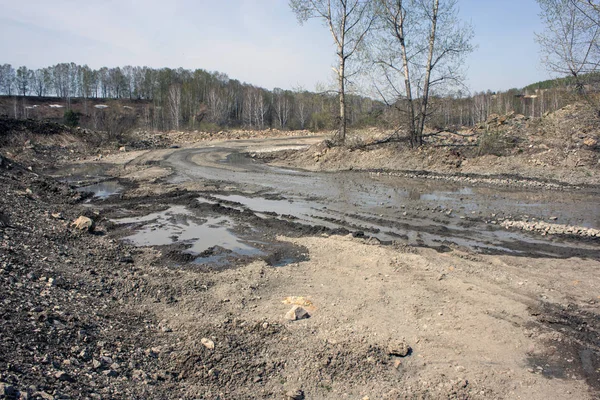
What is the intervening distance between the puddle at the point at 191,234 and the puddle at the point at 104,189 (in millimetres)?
4100

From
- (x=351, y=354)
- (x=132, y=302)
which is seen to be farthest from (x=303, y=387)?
(x=132, y=302)

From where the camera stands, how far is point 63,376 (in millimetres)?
3594

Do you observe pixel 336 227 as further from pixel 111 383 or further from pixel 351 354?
pixel 111 383

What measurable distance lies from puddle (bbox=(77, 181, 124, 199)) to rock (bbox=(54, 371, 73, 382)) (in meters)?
11.3

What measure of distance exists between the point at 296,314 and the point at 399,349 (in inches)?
53.0

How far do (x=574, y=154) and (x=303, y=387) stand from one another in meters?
16.0

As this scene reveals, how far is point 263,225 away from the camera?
9992 mm

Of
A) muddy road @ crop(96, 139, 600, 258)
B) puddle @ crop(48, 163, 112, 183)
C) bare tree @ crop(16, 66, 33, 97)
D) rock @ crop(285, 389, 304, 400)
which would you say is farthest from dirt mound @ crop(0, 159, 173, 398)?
bare tree @ crop(16, 66, 33, 97)

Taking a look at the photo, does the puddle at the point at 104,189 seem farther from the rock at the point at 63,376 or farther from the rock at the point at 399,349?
the rock at the point at 399,349

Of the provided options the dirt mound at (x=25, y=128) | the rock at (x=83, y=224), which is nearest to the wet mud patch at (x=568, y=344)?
the rock at (x=83, y=224)

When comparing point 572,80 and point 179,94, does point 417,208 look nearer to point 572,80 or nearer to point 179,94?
point 572,80

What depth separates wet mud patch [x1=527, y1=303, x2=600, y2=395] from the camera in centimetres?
426

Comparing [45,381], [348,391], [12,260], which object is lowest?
[348,391]

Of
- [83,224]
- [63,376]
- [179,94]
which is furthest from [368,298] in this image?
→ [179,94]
